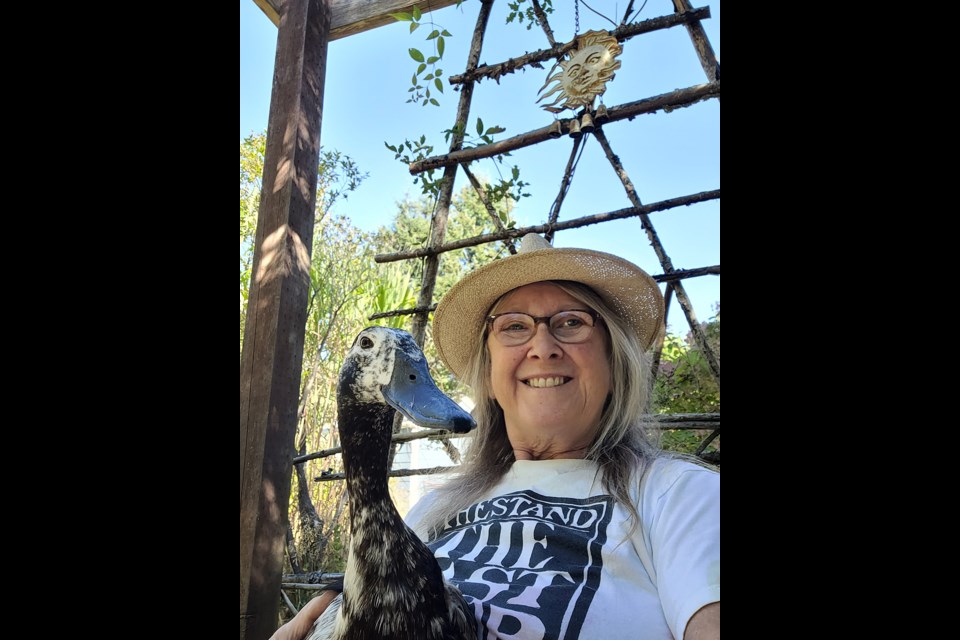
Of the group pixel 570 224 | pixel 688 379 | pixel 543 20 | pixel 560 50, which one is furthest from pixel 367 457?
pixel 688 379

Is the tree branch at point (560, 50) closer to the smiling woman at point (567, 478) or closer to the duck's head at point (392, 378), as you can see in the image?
the smiling woman at point (567, 478)

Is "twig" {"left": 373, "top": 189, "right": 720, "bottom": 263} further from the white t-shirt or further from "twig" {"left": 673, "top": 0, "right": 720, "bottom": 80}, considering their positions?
the white t-shirt

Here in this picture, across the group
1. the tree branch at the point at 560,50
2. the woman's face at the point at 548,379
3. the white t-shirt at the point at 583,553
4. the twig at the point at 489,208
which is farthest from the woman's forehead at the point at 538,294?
the tree branch at the point at 560,50

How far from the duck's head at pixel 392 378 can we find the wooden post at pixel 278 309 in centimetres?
34

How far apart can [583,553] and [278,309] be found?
1.97ft

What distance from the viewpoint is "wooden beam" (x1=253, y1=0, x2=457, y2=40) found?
1205 mm

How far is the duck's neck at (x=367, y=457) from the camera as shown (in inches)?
28.2

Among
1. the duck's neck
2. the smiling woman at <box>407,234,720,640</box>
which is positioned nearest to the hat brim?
the smiling woman at <box>407,234,720,640</box>

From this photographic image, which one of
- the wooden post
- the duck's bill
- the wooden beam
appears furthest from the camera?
the wooden beam

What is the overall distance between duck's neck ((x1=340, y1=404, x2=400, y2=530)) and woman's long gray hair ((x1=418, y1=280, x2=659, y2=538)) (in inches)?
9.6
